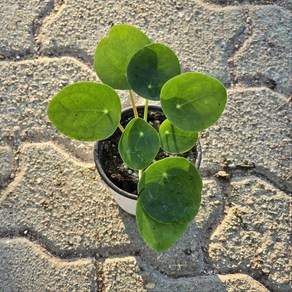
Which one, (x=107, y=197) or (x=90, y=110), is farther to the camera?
(x=107, y=197)

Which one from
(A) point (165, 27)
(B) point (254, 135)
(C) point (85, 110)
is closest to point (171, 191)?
(C) point (85, 110)

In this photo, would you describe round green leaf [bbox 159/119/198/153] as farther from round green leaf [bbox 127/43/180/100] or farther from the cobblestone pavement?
the cobblestone pavement

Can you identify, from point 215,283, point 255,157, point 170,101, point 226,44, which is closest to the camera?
point 170,101

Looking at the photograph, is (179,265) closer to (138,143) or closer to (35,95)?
(138,143)

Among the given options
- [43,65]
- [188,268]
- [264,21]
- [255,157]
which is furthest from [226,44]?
[188,268]

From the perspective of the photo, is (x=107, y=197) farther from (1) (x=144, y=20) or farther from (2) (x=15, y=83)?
(1) (x=144, y=20)

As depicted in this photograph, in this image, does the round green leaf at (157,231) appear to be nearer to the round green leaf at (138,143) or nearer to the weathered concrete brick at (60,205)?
the round green leaf at (138,143)

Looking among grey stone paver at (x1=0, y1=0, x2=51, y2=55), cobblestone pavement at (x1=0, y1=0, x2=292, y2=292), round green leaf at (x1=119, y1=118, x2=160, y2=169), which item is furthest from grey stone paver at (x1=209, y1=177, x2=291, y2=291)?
grey stone paver at (x1=0, y1=0, x2=51, y2=55)
